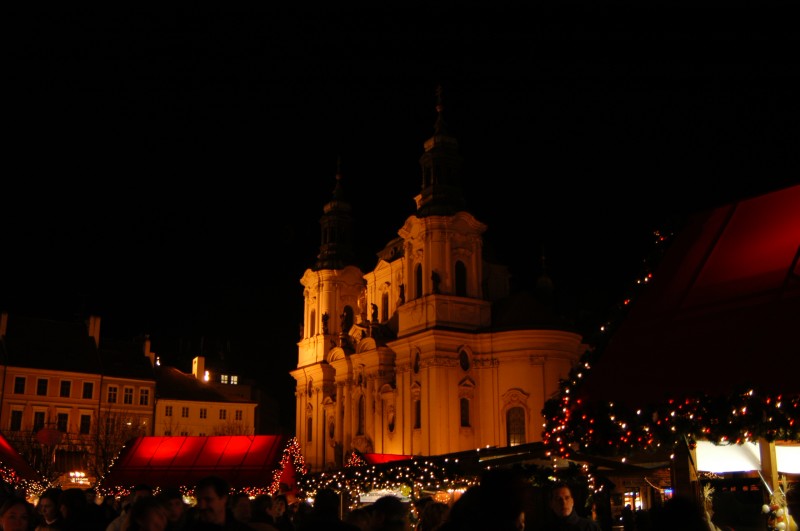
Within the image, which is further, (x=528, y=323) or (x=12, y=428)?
(x=12, y=428)

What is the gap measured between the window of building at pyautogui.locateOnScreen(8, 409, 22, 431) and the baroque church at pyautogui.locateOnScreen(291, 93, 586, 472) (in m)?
21.9

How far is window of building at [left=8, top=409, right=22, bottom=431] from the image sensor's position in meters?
64.5

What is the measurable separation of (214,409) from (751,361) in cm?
7150

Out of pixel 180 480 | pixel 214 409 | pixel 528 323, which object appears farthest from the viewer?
pixel 214 409

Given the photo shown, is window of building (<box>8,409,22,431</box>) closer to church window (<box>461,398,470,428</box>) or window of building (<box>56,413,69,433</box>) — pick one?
window of building (<box>56,413,69,433</box>)

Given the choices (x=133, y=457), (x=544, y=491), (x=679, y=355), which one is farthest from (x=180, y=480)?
(x=679, y=355)

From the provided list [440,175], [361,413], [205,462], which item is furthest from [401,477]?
[361,413]

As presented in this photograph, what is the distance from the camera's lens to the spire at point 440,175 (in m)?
56.6

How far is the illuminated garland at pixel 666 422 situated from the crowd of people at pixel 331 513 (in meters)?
1.16

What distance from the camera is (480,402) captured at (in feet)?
179

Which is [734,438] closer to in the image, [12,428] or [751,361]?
[751,361]

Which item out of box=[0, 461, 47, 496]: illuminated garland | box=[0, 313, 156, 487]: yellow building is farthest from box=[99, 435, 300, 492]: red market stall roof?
box=[0, 313, 156, 487]: yellow building

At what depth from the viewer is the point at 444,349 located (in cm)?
5384

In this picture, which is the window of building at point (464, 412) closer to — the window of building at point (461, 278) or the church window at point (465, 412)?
the church window at point (465, 412)
